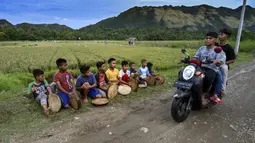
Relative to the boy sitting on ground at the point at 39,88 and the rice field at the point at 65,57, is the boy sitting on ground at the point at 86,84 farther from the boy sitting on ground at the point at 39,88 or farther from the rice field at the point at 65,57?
the rice field at the point at 65,57

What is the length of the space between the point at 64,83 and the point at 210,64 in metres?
3.33

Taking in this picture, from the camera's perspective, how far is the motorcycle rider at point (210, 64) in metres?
4.23

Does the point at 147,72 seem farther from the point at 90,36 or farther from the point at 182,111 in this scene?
the point at 90,36

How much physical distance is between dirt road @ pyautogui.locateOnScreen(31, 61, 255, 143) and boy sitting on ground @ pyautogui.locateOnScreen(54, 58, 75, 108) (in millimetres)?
649

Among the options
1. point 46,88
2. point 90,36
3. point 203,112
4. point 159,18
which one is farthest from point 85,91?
point 159,18

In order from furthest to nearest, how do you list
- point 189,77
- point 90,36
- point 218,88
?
point 90,36 → point 218,88 → point 189,77

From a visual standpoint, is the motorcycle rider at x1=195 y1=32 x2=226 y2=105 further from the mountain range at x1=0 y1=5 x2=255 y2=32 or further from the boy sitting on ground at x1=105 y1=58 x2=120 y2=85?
the mountain range at x1=0 y1=5 x2=255 y2=32

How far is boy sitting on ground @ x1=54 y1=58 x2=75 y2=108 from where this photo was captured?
4749mm

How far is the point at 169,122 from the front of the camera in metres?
4.06

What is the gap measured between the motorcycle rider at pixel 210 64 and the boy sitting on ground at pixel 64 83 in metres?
2.97

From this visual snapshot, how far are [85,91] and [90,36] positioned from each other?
7451cm

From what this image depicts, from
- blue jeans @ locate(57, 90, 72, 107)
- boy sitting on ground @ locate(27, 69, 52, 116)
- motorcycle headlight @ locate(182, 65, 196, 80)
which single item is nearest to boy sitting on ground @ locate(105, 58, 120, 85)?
blue jeans @ locate(57, 90, 72, 107)

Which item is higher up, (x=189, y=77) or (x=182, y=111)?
(x=189, y=77)

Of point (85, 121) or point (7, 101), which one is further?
point (7, 101)
